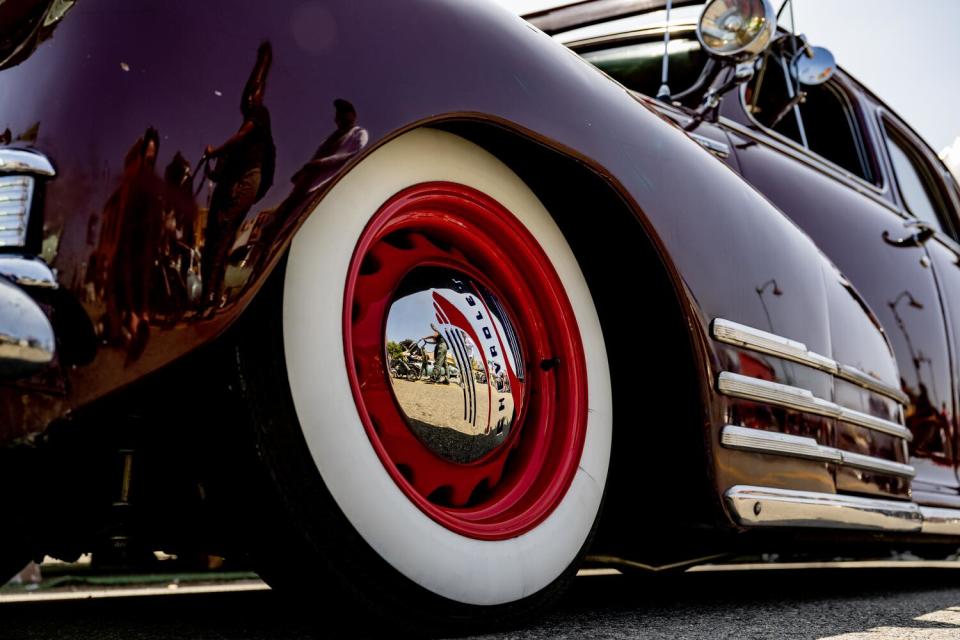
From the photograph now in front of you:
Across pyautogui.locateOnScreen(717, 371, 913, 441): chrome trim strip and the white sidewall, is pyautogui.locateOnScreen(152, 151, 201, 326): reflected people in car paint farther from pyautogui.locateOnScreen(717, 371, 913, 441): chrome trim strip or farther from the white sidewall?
pyautogui.locateOnScreen(717, 371, 913, 441): chrome trim strip

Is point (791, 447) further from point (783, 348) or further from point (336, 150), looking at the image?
point (336, 150)

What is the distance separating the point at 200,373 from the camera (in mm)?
1056

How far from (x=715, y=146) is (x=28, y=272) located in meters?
1.80

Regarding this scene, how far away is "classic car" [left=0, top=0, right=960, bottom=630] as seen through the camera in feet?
2.89

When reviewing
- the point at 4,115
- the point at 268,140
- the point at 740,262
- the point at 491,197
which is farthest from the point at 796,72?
the point at 4,115

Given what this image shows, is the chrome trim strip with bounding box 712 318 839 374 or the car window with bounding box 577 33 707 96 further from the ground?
the car window with bounding box 577 33 707 96

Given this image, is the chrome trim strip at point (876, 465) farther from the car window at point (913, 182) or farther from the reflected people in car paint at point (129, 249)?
the car window at point (913, 182)

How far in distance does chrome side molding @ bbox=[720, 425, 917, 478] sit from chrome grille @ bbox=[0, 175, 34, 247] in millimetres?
1168

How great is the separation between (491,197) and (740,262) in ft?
1.93

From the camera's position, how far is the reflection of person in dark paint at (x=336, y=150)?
1.00m

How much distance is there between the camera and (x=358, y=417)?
1111mm

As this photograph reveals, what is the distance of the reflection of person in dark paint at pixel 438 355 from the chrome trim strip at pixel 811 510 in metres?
0.61

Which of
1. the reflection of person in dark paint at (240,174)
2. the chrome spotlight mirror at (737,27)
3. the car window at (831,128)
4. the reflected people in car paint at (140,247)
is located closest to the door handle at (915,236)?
the car window at (831,128)

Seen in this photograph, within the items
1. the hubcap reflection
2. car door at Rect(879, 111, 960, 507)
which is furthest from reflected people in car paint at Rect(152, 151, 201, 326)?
car door at Rect(879, 111, 960, 507)
